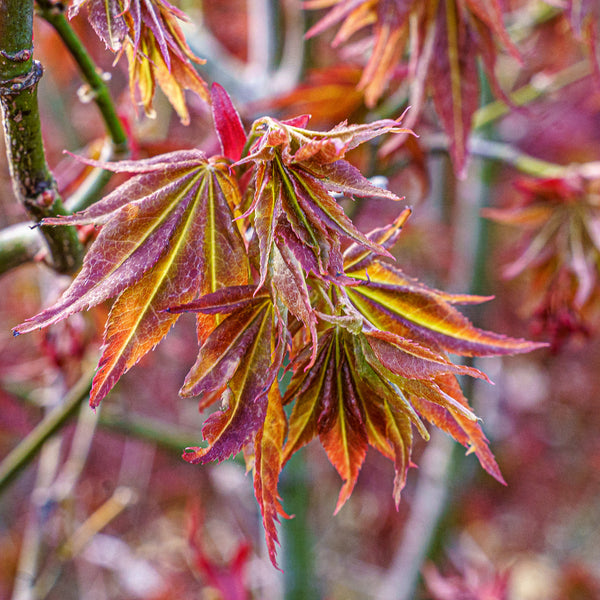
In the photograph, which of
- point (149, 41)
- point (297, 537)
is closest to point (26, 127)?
point (149, 41)

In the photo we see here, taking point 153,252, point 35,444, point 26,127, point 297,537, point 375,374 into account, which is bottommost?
point 297,537

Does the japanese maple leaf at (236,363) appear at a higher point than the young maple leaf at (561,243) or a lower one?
higher

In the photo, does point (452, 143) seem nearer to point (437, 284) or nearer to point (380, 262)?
point (380, 262)

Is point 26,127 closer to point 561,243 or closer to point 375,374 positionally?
point 375,374

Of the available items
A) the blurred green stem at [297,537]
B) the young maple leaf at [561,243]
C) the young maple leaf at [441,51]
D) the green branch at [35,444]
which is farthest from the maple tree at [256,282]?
the blurred green stem at [297,537]

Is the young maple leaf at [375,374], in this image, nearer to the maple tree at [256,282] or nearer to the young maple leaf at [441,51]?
the maple tree at [256,282]

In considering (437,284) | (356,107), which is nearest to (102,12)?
(356,107)
